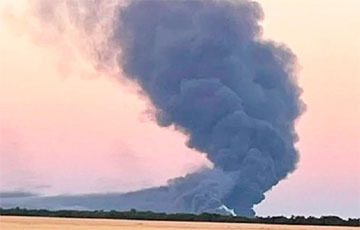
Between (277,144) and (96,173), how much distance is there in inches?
32.9

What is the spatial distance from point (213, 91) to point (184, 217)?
0.59 meters

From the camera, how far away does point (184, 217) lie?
9.95 feet

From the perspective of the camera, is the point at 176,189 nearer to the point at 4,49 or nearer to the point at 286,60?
the point at 286,60

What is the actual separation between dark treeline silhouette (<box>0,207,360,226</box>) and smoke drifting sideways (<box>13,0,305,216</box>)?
0.03 metres

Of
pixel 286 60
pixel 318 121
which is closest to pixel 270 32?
pixel 286 60

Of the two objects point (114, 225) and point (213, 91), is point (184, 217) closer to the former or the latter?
point (114, 225)

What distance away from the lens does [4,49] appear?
3121 millimetres

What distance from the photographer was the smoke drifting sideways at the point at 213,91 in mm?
3023

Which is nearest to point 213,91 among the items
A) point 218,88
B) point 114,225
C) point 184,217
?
point 218,88

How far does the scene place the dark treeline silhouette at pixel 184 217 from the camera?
301 centimetres

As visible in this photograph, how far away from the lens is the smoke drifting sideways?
3023 millimetres

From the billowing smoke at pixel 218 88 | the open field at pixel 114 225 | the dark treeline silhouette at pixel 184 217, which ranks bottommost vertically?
the open field at pixel 114 225

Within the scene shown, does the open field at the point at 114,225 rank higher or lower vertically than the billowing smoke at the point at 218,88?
lower

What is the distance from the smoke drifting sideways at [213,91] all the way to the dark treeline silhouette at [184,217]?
30mm
